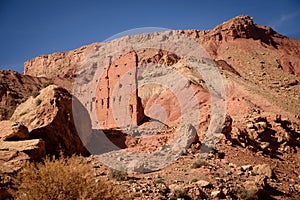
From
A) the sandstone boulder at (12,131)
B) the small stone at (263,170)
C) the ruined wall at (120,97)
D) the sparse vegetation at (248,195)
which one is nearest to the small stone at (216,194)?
the sparse vegetation at (248,195)

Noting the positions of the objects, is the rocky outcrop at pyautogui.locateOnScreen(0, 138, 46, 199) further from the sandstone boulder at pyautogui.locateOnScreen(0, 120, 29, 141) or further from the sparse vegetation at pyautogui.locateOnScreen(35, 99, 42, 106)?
the sparse vegetation at pyautogui.locateOnScreen(35, 99, 42, 106)

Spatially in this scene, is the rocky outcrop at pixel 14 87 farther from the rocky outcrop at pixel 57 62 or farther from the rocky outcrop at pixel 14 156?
the rocky outcrop at pixel 14 156

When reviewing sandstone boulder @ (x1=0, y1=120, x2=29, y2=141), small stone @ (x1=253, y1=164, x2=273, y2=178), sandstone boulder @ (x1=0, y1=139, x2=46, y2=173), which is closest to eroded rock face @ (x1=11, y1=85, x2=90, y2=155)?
sandstone boulder @ (x1=0, y1=120, x2=29, y2=141)

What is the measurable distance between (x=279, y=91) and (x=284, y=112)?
14277 millimetres

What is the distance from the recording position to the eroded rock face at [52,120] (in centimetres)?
1424

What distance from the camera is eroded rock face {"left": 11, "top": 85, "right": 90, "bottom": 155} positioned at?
561 inches

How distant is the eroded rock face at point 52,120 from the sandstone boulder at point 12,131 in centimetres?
84

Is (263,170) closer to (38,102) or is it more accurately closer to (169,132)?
(169,132)

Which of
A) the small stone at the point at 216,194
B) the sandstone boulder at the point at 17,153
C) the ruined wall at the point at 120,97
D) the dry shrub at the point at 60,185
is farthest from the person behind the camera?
the ruined wall at the point at 120,97

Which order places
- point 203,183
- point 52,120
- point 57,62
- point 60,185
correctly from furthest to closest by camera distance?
point 57,62 → point 52,120 → point 203,183 → point 60,185

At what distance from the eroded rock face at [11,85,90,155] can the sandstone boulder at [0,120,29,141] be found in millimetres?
836

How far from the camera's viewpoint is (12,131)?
41.3ft

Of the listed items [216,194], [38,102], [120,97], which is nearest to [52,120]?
[38,102]

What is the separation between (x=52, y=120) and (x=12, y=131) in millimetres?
2271
